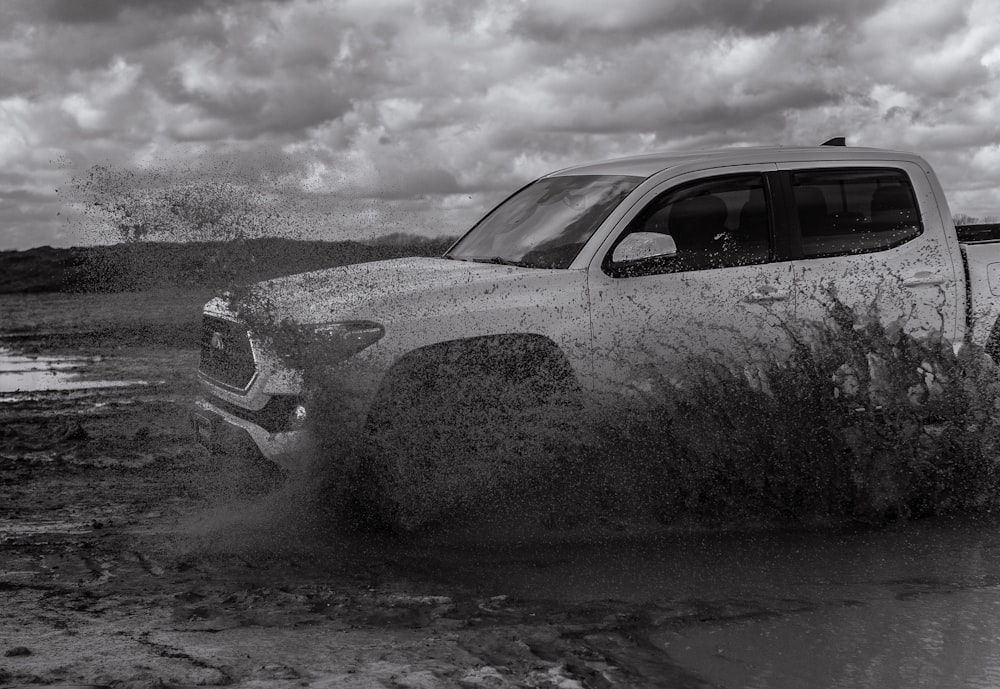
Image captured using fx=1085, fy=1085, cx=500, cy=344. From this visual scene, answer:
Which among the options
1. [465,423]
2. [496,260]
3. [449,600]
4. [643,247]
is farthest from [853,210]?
[449,600]

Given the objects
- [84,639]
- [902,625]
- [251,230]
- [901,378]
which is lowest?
[902,625]

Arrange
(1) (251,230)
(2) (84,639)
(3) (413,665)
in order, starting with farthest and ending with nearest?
(1) (251,230), (2) (84,639), (3) (413,665)

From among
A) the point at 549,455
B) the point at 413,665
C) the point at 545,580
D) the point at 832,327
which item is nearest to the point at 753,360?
the point at 832,327

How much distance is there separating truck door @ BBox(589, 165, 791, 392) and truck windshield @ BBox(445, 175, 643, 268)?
23 centimetres

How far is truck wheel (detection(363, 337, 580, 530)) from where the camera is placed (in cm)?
575

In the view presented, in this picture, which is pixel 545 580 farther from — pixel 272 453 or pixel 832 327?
pixel 832 327

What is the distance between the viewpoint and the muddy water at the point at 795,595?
12.8 feet

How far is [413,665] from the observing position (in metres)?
3.88

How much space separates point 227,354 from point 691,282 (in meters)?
2.76

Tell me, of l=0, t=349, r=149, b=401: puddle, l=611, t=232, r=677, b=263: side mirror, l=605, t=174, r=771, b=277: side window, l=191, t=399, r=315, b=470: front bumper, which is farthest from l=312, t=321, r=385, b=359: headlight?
l=0, t=349, r=149, b=401: puddle

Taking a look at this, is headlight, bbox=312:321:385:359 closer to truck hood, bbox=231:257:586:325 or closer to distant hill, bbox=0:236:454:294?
truck hood, bbox=231:257:586:325

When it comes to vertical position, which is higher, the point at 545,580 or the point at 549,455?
the point at 549,455

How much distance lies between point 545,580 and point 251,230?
343cm

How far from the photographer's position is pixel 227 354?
21.1 feet
